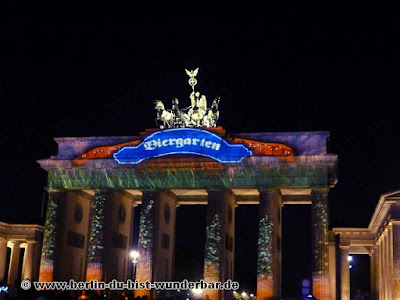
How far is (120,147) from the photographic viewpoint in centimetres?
5603

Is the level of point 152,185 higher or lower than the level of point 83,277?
higher

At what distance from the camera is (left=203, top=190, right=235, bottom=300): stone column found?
52828 millimetres

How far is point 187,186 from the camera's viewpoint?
55.2 metres

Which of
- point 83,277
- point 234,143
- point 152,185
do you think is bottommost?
point 83,277

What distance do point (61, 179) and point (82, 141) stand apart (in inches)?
166

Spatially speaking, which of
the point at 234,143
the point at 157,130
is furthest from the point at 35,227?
the point at 234,143

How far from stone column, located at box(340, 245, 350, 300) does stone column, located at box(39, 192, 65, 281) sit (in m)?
27.7

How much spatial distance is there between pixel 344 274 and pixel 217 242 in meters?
13.8

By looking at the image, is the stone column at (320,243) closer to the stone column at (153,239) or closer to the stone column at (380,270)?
the stone column at (380,270)

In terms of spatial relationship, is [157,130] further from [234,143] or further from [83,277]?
[83,277]

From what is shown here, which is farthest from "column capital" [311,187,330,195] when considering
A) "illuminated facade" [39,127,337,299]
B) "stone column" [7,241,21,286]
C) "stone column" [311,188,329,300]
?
"stone column" [7,241,21,286]

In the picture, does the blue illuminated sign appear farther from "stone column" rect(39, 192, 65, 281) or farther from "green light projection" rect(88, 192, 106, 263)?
"stone column" rect(39, 192, 65, 281)

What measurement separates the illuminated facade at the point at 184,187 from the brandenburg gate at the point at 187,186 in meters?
0.09

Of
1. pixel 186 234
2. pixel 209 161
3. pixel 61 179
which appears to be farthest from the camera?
pixel 186 234
